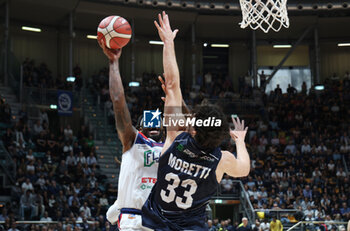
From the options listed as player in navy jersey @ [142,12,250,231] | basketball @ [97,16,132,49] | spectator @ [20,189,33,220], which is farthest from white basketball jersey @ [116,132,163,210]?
spectator @ [20,189,33,220]

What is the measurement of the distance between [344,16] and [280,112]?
6846 mm

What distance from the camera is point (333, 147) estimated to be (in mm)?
24703

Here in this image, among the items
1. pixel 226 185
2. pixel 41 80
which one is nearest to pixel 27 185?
pixel 226 185

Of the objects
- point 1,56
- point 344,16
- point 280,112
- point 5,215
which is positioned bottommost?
point 5,215

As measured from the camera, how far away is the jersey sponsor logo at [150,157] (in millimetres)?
5315

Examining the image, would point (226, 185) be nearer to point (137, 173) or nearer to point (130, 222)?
point (137, 173)

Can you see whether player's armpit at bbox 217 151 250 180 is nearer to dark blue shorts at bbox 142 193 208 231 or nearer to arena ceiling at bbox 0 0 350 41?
dark blue shorts at bbox 142 193 208 231

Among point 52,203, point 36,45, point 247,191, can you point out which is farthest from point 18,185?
point 36,45

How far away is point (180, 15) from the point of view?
93.8ft

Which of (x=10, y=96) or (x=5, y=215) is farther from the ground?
(x=10, y=96)

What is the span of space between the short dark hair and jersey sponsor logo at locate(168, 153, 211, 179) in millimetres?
172

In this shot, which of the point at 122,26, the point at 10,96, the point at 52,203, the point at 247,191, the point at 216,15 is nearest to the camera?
the point at 122,26

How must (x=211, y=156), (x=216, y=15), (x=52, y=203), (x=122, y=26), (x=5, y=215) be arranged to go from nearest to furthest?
(x=211, y=156), (x=122, y=26), (x=5, y=215), (x=52, y=203), (x=216, y=15)

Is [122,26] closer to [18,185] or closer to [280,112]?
[18,185]
